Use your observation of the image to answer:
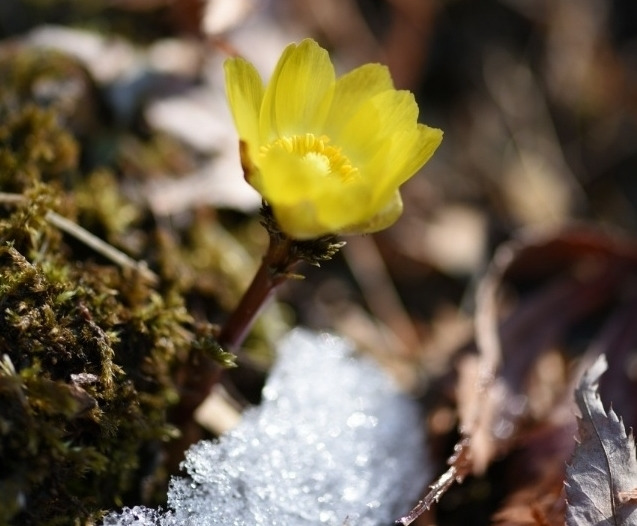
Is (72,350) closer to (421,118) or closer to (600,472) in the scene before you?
(600,472)

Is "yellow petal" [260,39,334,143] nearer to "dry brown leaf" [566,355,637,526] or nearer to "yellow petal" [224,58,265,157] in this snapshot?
"yellow petal" [224,58,265,157]

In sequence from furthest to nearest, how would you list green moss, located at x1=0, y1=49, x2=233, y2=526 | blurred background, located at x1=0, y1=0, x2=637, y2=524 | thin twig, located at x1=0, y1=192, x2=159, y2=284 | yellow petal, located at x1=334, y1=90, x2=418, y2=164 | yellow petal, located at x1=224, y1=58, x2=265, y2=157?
1. blurred background, located at x1=0, y1=0, x2=637, y2=524
2. thin twig, located at x1=0, y1=192, x2=159, y2=284
3. yellow petal, located at x1=334, y1=90, x2=418, y2=164
4. yellow petal, located at x1=224, y1=58, x2=265, y2=157
5. green moss, located at x1=0, y1=49, x2=233, y2=526

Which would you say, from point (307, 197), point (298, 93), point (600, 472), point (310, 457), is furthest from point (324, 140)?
point (600, 472)

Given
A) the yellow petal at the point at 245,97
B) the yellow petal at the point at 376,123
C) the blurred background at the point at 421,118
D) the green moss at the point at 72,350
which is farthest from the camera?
the blurred background at the point at 421,118

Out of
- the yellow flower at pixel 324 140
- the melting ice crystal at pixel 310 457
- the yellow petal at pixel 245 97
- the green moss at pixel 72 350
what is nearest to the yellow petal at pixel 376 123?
the yellow flower at pixel 324 140

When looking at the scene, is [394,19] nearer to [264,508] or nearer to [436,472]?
[436,472]

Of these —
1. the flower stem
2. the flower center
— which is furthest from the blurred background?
the flower center

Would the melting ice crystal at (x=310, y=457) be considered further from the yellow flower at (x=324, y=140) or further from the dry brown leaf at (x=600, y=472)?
the yellow flower at (x=324, y=140)
